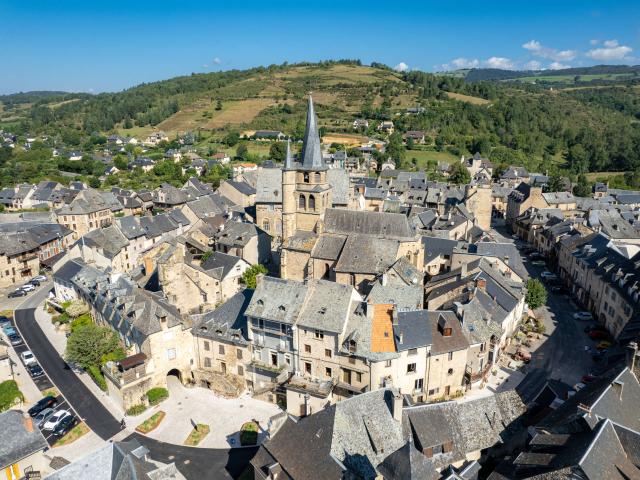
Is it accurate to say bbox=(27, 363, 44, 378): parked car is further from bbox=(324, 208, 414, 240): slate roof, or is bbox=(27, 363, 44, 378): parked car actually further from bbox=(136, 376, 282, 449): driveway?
bbox=(324, 208, 414, 240): slate roof

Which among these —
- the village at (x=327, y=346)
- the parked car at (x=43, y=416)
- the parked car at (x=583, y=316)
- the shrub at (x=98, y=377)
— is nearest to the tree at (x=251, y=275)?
the village at (x=327, y=346)

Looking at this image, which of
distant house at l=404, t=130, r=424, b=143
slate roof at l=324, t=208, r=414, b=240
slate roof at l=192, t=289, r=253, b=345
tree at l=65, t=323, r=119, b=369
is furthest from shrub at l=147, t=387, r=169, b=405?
distant house at l=404, t=130, r=424, b=143

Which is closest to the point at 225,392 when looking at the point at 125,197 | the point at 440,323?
the point at 440,323

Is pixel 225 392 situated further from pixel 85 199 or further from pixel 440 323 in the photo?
pixel 85 199

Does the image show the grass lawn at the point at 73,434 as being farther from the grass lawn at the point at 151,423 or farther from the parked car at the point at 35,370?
the parked car at the point at 35,370

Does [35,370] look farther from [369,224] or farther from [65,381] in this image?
[369,224]

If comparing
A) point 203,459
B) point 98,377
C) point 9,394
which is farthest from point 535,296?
point 9,394
